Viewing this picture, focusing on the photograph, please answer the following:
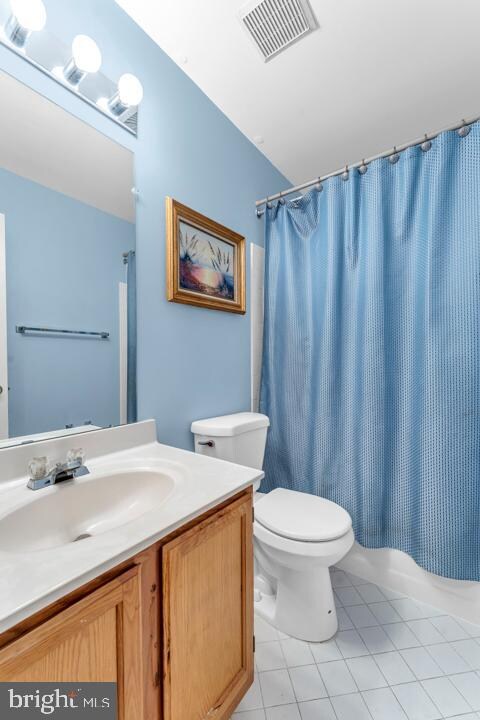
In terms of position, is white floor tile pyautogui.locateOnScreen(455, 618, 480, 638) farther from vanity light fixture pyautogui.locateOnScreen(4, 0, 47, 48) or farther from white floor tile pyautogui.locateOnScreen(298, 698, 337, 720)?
vanity light fixture pyautogui.locateOnScreen(4, 0, 47, 48)

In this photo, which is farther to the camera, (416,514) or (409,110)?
(409,110)

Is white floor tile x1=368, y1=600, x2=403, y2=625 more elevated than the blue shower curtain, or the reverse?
the blue shower curtain

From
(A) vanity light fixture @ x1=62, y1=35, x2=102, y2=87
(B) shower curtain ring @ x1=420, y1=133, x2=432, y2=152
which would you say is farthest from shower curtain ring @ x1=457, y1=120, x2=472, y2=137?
(A) vanity light fixture @ x1=62, y1=35, x2=102, y2=87

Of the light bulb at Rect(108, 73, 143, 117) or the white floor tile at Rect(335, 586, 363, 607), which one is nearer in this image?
the light bulb at Rect(108, 73, 143, 117)

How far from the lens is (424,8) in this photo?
108cm

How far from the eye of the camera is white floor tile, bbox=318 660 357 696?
105 cm

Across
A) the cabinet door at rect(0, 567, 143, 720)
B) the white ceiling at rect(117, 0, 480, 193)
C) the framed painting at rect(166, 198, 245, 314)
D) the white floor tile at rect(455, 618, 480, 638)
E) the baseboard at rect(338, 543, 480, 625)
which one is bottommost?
the white floor tile at rect(455, 618, 480, 638)

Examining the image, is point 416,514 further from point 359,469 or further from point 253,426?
point 253,426

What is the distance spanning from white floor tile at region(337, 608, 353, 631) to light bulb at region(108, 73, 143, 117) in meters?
2.13

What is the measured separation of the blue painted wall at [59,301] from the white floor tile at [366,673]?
1229 mm

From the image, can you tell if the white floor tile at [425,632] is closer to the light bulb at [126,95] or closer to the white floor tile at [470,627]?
the white floor tile at [470,627]

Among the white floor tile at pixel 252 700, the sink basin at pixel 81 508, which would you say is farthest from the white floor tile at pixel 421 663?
the sink basin at pixel 81 508

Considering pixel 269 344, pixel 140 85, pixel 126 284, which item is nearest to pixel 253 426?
pixel 269 344

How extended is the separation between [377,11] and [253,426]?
1.61 meters
